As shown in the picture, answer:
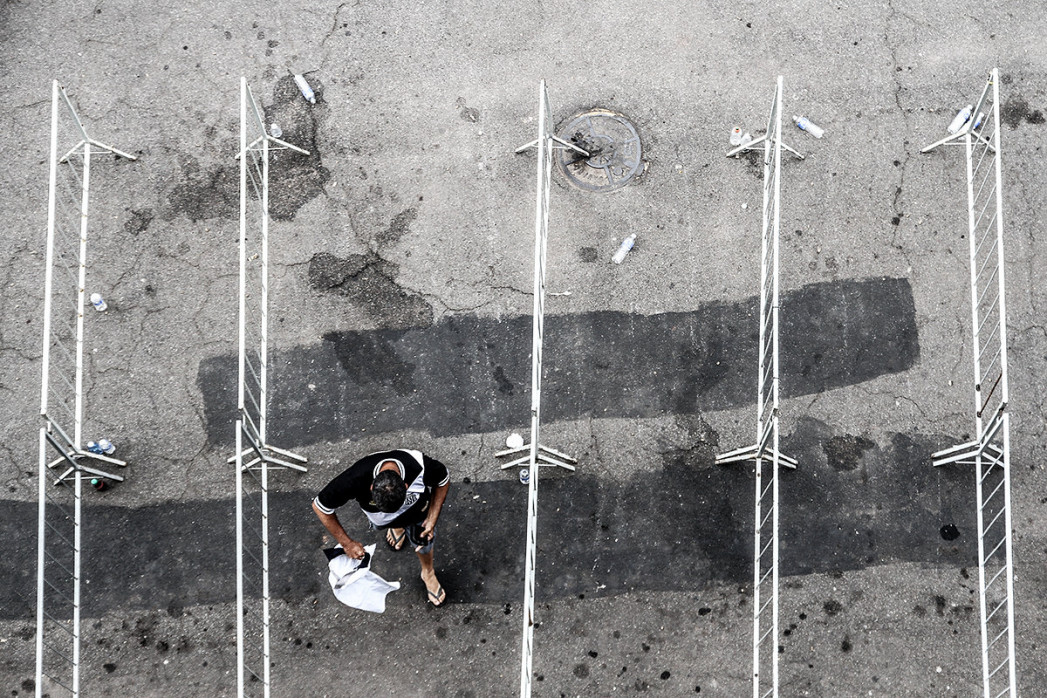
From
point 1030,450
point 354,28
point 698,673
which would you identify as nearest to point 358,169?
point 354,28

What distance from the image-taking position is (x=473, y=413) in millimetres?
7430

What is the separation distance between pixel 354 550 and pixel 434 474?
0.95 metres

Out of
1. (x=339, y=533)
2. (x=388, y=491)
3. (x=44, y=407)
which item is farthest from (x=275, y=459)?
(x=388, y=491)

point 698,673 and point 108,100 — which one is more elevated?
point 108,100

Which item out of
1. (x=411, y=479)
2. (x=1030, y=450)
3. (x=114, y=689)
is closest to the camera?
(x=411, y=479)

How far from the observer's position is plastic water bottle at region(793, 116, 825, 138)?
8.16 meters

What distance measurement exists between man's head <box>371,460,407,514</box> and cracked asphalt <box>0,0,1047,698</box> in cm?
157

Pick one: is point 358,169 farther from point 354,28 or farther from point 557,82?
point 557,82

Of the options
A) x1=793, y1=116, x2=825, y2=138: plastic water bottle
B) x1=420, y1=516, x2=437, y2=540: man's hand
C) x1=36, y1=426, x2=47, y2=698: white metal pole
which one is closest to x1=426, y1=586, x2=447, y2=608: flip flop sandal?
Answer: x1=420, y1=516, x2=437, y2=540: man's hand

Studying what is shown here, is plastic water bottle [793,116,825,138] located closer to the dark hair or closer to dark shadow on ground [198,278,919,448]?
dark shadow on ground [198,278,919,448]

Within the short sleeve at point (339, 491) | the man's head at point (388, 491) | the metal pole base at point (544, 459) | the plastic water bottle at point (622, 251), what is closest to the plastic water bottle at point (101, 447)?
the short sleeve at point (339, 491)

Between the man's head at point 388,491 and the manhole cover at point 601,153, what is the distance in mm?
3624

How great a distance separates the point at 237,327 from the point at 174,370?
65 cm

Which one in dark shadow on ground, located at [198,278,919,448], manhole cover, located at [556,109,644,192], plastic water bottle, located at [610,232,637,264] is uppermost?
manhole cover, located at [556,109,644,192]
